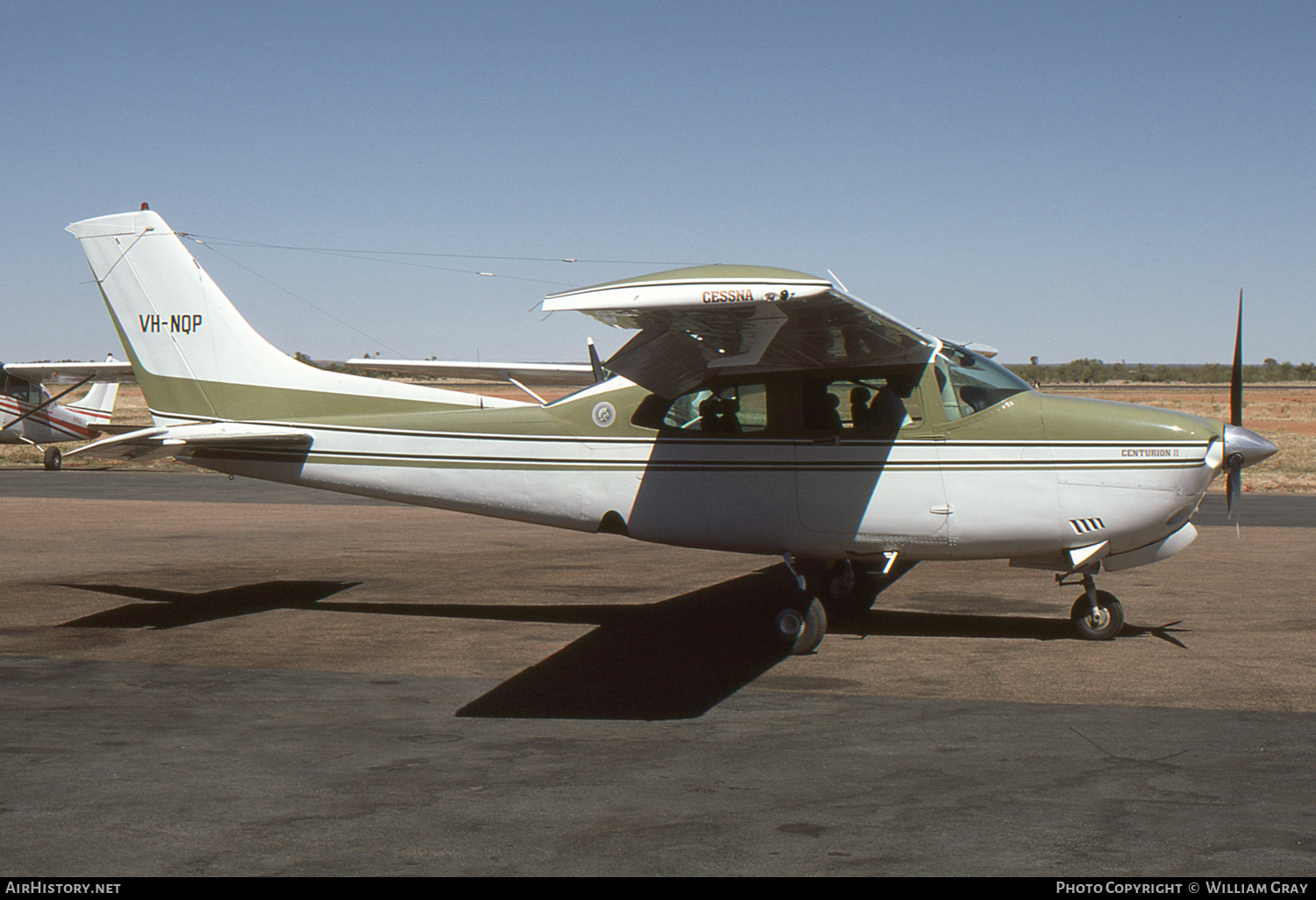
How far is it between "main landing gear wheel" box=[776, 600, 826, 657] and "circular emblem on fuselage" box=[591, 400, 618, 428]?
2133 millimetres

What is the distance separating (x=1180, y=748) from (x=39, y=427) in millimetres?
31153

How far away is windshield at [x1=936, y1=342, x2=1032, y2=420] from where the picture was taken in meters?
8.23

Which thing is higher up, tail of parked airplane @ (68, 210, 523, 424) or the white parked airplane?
tail of parked airplane @ (68, 210, 523, 424)

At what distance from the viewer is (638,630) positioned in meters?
9.00

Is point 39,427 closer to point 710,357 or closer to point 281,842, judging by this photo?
point 710,357

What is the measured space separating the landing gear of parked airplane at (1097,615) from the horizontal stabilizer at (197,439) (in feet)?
21.7

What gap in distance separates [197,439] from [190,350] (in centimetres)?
122

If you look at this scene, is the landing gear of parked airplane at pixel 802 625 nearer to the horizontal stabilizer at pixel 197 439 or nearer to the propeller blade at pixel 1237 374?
the propeller blade at pixel 1237 374

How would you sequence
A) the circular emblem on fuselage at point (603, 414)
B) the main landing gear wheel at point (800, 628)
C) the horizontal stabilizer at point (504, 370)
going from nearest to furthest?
the main landing gear wheel at point (800, 628) → the circular emblem on fuselage at point (603, 414) → the horizontal stabilizer at point (504, 370)

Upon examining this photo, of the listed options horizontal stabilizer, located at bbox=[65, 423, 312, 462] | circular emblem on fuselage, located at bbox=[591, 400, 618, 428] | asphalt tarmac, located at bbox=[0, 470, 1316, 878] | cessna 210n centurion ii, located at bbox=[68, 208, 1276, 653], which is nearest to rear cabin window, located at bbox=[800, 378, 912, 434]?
cessna 210n centurion ii, located at bbox=[68, 208, 1276, 653]

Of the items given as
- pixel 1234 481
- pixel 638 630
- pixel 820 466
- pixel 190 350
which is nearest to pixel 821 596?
pixel 638 630

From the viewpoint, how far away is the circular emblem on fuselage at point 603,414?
8.96m

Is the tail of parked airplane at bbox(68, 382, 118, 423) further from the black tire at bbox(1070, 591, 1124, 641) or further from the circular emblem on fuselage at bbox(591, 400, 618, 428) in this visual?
the black tire at bbox(1070, 591, 1124, 641)

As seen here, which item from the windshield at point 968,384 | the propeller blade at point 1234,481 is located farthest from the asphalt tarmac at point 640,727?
the windshield at point 968,384
